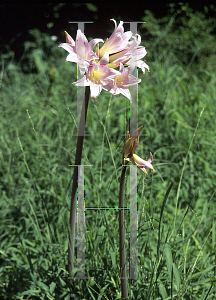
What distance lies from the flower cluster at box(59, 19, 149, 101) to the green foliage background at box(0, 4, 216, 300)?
0.20 meters

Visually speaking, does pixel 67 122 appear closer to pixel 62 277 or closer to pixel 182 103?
pixel 182 103

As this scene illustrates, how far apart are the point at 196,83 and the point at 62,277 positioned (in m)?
2.09

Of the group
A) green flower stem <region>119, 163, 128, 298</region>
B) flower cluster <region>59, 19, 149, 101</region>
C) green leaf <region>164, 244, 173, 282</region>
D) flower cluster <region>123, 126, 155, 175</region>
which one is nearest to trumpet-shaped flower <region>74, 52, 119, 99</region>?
flower cluster <region>59, 19, 149, 101</region>

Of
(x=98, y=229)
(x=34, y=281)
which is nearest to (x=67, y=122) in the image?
(x=98, y=229)

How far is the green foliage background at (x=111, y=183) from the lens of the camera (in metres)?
1.17

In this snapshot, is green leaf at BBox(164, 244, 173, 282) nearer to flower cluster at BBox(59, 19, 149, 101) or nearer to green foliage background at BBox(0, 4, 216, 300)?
green foliage background at BBox(0, 4, 216, 300)

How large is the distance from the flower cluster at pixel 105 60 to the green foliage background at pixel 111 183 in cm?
20

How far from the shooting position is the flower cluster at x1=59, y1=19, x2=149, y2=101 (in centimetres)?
88

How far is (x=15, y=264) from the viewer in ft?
4.44

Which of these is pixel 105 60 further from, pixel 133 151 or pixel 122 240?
pixel 122 240

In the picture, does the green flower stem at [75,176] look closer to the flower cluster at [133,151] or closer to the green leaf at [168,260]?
the flower cluster at [133,151]

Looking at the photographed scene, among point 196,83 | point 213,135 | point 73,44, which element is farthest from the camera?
point 196,83

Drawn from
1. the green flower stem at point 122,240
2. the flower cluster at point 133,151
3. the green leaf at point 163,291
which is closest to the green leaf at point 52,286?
the green flower stem at point 122,240

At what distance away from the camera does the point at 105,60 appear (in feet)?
2.85
